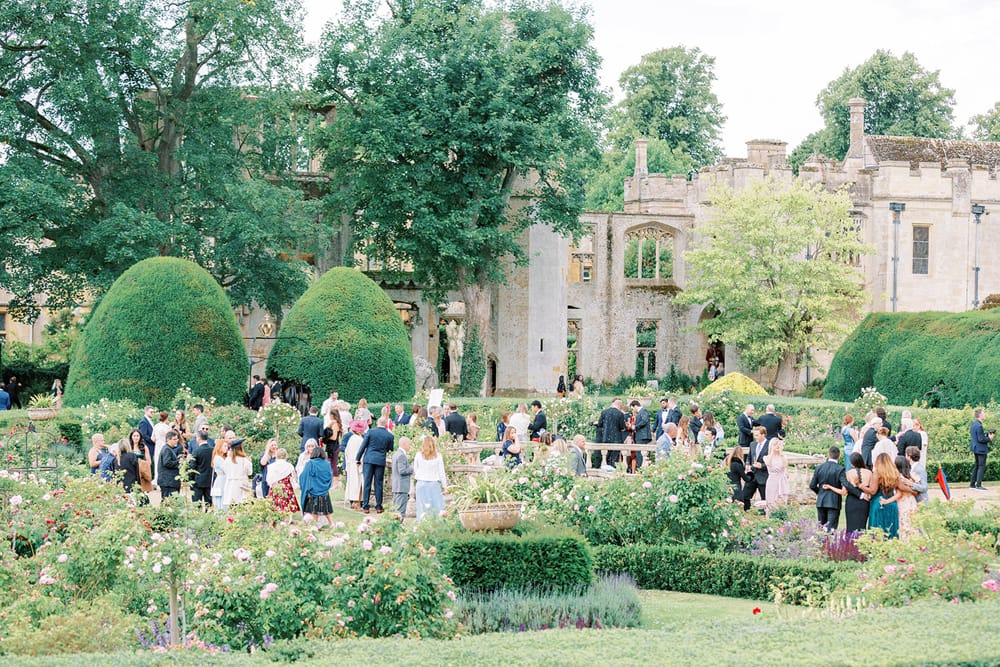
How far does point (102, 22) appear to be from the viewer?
29625mm

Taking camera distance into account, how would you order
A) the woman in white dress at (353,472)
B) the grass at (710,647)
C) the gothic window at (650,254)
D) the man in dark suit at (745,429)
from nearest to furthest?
the grass at (710,647) < the woman in white dress at (353,472) < the man in dark suit at (745,429) < the gothic window at (650,254)

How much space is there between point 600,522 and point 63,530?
5.33 meters

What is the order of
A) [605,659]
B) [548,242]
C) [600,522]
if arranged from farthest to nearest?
[548,242], [600,522], [605,659]

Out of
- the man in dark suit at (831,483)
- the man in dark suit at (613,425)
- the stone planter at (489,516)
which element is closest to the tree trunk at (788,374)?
the man in dark suit at (613,425)

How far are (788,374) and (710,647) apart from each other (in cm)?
3507

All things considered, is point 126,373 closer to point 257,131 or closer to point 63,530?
point 257,131

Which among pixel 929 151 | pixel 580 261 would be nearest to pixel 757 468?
pixel 929 151

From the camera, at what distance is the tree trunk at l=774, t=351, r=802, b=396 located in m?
41.0

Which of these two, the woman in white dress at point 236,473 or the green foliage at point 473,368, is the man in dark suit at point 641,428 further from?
the green foliage at point 473,368

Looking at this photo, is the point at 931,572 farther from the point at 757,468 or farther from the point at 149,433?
the point at 149,433

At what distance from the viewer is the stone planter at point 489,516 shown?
11.6 meters

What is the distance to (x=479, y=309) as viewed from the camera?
124 feet

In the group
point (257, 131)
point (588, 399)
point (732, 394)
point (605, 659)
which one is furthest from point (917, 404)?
point (605, 659)

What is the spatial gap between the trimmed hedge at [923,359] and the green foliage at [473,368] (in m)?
9.97
